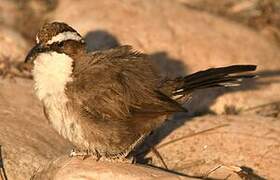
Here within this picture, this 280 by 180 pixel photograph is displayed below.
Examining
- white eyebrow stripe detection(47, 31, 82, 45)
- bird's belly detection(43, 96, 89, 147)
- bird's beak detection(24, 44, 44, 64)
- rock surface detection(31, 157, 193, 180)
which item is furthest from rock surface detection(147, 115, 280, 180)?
bird's beak detection(24, 44, 44, 64)

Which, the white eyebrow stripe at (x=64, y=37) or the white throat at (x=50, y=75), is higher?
the white eyebrow stripe at (x=64, y=37)

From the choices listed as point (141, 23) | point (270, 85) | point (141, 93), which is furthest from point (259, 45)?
point (141, 93)

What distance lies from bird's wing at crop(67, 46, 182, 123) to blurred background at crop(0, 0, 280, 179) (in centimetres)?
81

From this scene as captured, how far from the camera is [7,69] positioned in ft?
31.0

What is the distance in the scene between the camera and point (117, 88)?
292 inches

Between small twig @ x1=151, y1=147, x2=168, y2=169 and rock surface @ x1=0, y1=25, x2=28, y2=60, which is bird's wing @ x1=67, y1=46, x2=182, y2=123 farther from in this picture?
rock surface @ x1=0, y1=25, x2=28, y2=60

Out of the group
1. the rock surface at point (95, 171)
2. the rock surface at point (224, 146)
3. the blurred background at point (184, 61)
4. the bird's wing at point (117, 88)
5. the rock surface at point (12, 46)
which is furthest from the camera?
the rock surface at point (12, 46)

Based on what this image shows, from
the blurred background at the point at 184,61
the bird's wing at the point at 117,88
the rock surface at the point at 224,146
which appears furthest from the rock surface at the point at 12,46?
the rock surface at the point at 224,146

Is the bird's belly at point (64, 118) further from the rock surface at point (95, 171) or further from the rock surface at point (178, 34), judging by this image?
the rock surface at point (178, 34)

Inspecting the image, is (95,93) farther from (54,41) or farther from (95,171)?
(95,171)

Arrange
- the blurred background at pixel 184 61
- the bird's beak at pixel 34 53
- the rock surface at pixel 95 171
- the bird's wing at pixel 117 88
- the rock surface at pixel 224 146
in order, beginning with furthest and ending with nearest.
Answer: the blurred background at pixel 184 61 < the rock surface at pixel 224 146 < the bird's wing at pixel 117 88 < the bird's beak at pixel 34 53 < the rock surface at pixel 95 171

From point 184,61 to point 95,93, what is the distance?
3.22 metres

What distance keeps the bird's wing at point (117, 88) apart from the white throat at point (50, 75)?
98 millimetres

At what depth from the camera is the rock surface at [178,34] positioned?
10.3 m
